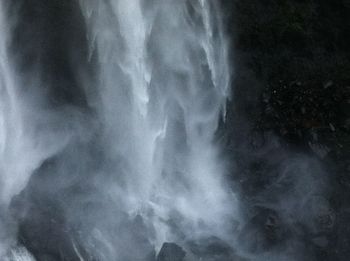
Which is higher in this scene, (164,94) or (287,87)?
(287,87)

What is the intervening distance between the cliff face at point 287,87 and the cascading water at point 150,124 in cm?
67

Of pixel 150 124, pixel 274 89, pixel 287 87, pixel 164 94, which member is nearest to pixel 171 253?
pixel 150 124

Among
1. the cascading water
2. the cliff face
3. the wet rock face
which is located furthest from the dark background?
the wet rock face

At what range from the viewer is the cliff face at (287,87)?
16.1 metres

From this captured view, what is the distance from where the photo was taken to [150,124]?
16.1 meters

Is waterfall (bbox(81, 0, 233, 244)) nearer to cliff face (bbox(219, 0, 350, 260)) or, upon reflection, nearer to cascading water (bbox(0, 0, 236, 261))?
cascading water (bbox(0, 0, 236, 261))

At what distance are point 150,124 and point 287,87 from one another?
479 cm

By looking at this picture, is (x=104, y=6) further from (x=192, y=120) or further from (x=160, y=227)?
(x=160, y=227)

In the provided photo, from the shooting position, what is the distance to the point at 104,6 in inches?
607

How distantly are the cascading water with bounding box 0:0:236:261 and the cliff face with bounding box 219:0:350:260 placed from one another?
0.67 metres

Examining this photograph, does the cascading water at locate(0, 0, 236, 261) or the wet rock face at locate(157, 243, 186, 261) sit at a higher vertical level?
the cascading water at locate(0, 0, 236, 261)

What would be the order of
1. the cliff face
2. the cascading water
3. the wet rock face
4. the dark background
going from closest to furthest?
1. the wet rock face
2. the cascading water
3. the dark background
4. the cliff face

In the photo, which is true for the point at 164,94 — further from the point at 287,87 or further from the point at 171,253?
the point at 171,253

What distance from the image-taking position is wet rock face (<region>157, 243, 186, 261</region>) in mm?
12812
